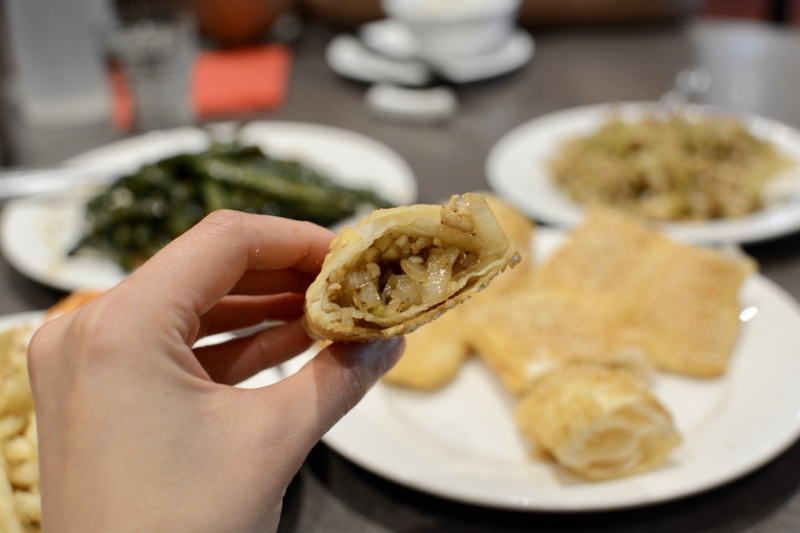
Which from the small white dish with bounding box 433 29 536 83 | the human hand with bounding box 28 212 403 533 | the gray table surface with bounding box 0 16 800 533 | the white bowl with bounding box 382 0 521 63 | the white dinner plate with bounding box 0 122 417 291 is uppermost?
the human hand with bounding box 28 212 403 533

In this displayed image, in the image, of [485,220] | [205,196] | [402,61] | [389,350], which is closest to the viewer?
[485,220]

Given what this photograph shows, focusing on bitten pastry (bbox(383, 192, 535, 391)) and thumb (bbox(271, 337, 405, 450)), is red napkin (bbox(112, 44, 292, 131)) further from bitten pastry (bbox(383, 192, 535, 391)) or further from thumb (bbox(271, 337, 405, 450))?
thumb (bbox(271, 337, 405, 450))

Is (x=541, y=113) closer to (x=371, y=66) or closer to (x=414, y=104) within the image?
(x=414, y=104)

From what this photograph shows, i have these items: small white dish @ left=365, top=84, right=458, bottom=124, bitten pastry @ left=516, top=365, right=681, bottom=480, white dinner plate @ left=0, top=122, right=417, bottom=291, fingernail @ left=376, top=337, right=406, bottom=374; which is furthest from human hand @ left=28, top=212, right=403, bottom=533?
small white dish @ left=365, top=84, right=458, bottom=124

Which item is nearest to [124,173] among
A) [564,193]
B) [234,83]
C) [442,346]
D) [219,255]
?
[442,346]

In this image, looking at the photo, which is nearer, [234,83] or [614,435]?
[614,435]

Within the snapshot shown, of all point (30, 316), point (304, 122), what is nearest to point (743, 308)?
point (30, 316)

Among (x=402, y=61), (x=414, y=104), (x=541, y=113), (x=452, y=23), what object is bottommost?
(x=541, y=113)
